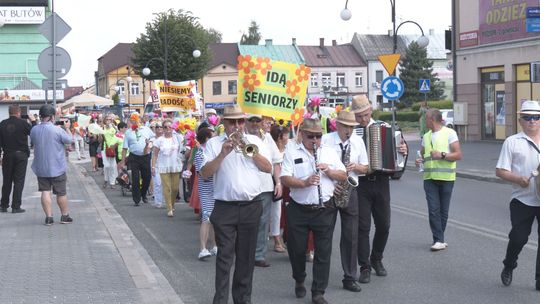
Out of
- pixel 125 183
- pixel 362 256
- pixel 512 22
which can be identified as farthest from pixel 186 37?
pixel 362 256

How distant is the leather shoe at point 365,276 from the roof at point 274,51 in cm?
9203

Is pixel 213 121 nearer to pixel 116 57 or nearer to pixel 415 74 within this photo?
pixel 415 74

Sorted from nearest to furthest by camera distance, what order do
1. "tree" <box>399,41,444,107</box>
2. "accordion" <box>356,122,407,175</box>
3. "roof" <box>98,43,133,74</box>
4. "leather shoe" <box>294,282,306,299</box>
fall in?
A: "leather shoe" <box>294,282,306,299</box> → "accordion" <box>356,122,407,175</box> → "tree" <box>399,41,444,107</box> → "roof" <box>98,43,133,74</box>

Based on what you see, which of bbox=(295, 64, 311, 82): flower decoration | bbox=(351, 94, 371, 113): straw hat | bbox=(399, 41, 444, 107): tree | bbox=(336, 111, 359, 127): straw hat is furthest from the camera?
bbox=(399, 41, 444, 107): tree

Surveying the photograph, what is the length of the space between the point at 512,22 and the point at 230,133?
91.4ft

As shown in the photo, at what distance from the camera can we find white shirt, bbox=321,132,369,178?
26.2ft

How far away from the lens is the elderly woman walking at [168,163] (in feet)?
48.1

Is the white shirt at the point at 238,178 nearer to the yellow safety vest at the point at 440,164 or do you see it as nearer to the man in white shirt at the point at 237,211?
the man in white shirt at the point at 237,211

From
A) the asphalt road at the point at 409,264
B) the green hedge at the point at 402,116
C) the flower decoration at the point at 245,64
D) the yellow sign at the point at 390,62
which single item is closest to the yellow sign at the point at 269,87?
the flower decoration at the point at 245,64

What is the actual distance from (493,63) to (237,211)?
29.2 meters

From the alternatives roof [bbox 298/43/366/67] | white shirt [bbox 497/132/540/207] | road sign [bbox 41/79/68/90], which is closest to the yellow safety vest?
white shirt [bbox 497/132/540/207]

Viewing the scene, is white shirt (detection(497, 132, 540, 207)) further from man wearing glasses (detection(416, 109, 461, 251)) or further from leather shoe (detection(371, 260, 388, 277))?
man wearing glasses (detection(416, 109, 461, 251))

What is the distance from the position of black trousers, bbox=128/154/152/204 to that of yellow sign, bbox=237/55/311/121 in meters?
6.50

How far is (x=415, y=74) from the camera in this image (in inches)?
3435
